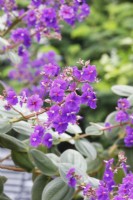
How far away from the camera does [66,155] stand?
1492 mm

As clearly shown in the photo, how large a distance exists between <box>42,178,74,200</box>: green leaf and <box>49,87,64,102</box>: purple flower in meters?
0.26

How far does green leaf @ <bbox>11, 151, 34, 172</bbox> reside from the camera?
149 centimetres

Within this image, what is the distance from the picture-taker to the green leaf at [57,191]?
1354mm

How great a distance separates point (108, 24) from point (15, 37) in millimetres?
2798

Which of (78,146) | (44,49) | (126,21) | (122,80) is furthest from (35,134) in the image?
(126,21)

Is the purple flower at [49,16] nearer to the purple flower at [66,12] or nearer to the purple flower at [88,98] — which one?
the purple flower at [66,12]

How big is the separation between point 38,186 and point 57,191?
0.13 metres

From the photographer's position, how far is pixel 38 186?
1.49m

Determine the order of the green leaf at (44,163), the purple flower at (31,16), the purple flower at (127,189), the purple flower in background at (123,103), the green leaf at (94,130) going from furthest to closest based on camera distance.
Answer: the purple flower at (31,16), the green leaf at (94,130), the purple flower in background at (123,103), the green leaf at (44,163), the purple flower at (127,189)

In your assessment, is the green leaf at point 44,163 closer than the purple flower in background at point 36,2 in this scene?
Yes

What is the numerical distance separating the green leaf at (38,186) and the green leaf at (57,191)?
101mm

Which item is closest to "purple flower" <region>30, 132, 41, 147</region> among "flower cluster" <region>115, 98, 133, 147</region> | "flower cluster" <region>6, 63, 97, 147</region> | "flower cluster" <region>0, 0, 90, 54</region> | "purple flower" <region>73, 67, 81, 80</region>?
"flower cluster" <region>6, 63, 97, 147</region>

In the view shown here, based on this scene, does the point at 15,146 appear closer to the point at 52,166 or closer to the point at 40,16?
the point at 52,166

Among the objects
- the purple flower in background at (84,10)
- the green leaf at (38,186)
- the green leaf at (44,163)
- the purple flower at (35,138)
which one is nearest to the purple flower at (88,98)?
the purple flower at (35,138)
